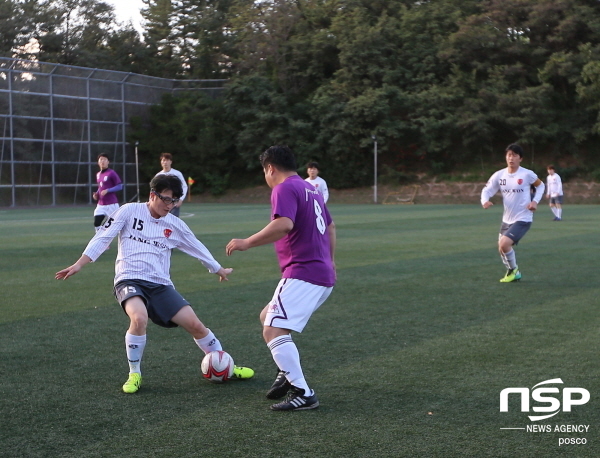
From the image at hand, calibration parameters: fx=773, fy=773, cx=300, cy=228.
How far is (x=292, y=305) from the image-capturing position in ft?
15.8

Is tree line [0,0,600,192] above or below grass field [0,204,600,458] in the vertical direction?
above

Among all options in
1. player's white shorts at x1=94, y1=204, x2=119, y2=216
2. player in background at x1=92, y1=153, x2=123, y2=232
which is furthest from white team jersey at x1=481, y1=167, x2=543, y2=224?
player's white shorts at x1=94, y1=204, x2=119, y2=216

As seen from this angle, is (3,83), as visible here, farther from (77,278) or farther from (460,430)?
(460,430)

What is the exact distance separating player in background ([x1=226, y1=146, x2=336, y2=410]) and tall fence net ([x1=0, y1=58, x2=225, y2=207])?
135 ft

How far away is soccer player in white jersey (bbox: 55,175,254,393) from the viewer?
5312mm

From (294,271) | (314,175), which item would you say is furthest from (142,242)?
(314,175)

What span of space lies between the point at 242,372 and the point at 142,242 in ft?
3.86

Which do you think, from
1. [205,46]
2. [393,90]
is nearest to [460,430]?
[393,90]

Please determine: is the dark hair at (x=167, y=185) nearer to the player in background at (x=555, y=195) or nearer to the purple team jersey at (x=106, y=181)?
the purple team jersey at (x=106, y=181)

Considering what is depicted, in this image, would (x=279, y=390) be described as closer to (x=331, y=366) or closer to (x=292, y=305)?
(x=292, y=305)

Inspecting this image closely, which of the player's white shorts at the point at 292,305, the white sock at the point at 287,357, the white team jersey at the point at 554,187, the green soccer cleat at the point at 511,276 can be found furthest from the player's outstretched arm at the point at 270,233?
the white team jersey at the point at 554,187

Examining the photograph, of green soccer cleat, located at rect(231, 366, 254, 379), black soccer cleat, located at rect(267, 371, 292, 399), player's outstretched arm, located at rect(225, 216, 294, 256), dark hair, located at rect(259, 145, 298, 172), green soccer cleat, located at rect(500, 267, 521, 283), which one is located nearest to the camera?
player's outstretched arm, located at rect(225, 216, 294, 256)

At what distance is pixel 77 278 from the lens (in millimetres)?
11273

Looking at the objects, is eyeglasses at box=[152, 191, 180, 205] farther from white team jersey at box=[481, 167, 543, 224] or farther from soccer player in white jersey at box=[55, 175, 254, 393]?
white team jersey at box=[481, 167, 543, 224]
